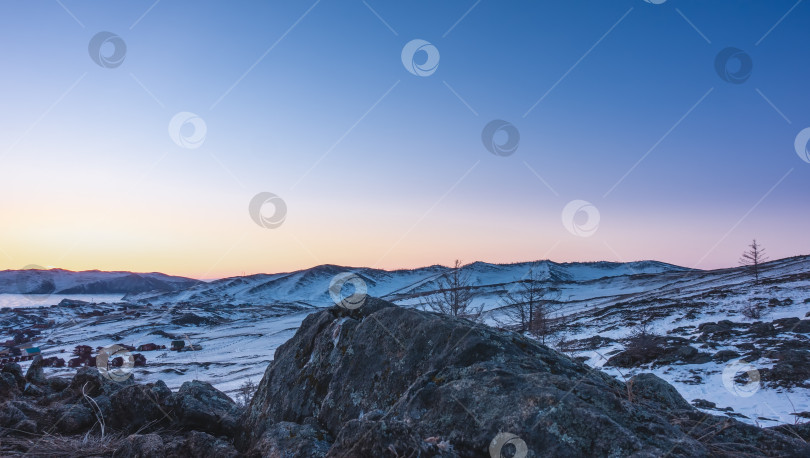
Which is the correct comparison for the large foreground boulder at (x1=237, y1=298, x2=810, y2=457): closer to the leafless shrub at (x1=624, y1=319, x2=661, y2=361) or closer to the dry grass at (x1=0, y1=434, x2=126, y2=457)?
the dry grass at (x1=0, y1=434, x2=126, y2=457)

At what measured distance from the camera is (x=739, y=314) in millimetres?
31266

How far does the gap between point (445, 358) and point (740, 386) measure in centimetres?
1705

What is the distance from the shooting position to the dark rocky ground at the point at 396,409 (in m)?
2.36

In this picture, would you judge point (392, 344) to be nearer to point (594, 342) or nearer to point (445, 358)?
point (445, 358)

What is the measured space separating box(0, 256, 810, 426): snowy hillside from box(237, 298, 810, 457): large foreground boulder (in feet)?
1.90

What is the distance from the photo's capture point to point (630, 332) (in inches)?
1264

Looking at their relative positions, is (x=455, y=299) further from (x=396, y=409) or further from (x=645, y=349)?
(x=396, y=409)

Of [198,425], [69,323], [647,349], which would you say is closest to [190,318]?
[69,323]

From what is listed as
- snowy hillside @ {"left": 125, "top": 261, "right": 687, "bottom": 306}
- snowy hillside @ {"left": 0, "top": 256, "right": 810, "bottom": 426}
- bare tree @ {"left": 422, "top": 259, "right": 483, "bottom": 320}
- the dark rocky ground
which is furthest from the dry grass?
snowy hillside @ {"left": 125, "top": 261, "right": 687, "bottom": 306}

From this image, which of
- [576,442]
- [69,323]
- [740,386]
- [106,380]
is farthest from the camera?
[69,323]

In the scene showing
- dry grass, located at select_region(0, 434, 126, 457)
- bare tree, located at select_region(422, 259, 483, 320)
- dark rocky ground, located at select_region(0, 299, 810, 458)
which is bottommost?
dry grass, located at select_region(0, 434, 126, 457)

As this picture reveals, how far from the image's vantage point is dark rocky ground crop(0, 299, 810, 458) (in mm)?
2363

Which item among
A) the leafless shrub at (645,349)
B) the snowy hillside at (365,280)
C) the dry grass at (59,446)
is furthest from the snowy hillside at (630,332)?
the snowy hillside at (365,280)

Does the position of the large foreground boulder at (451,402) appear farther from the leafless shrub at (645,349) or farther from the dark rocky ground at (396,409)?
the leafless shrub at (645,349)
